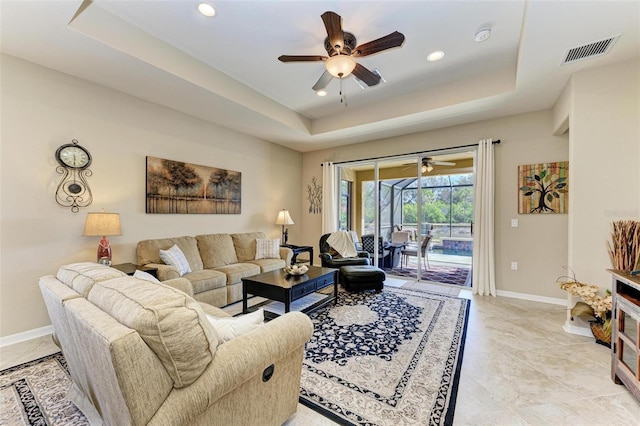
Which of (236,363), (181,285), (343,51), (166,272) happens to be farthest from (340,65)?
(166,272)

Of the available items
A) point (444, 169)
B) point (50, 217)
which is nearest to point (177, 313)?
point (50, 217)

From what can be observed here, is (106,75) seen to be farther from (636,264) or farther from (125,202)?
(636,264)

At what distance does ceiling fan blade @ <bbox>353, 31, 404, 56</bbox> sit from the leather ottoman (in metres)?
2.93

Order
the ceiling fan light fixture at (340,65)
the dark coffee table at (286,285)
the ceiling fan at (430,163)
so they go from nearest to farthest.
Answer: the ceiling fan light fixture at (340,65) < the dark coffee table at (286,285) < the ceiling fan at (430,163)

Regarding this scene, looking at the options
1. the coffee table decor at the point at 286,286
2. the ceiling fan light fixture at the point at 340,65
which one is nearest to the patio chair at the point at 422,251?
the coffee table decor at the point at 286,286

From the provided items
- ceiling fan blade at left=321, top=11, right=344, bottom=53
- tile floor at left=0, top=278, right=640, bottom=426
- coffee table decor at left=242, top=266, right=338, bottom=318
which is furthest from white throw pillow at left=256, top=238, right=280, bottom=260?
ceiling fan blade at left=321, top=11, right=344, bottom=53

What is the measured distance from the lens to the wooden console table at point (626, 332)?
1760 millimetres

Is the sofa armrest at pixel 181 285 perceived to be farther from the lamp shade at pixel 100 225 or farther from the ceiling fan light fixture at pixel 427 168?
the ceiling fan light fixture at pixel 427 168

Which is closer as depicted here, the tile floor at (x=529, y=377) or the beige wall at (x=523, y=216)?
the tile floor at (x=529, y=377)

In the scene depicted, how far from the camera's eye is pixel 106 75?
2.94 metres

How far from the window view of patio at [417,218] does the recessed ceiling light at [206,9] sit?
4056 millimetres

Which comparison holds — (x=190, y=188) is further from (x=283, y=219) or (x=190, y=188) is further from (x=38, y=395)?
(x=38, y=395)

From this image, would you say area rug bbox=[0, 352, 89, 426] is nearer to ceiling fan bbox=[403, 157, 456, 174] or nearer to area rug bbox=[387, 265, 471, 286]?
area rug bbox=[387, 265, 471, 286]

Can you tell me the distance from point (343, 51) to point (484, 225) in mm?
3435
